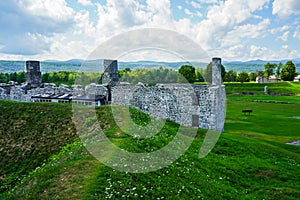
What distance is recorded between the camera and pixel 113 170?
13820mm

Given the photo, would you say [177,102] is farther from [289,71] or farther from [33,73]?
[289,71]

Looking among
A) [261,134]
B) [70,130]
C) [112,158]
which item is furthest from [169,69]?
[112,158]

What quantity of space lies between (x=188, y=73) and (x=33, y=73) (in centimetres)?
8701

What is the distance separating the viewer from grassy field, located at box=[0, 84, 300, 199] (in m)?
12.7

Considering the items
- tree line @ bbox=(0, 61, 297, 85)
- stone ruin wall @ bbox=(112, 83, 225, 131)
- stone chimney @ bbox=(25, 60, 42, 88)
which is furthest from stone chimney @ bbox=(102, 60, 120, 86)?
tree line @ bbox=(0, 61, 297, 85)

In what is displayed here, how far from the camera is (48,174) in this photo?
14.0 m

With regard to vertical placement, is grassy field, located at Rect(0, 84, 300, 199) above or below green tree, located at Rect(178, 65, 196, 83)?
below

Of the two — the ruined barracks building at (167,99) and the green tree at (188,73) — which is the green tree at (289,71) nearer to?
the green tree at (188,73)

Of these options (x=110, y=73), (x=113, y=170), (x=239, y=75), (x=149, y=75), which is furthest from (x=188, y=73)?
(x=113, y=170)


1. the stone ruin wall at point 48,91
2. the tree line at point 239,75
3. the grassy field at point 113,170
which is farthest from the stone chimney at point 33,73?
the tree line at point 239,75

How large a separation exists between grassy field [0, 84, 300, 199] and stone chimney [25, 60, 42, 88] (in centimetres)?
1068

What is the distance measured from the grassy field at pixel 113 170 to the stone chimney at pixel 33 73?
1068cm

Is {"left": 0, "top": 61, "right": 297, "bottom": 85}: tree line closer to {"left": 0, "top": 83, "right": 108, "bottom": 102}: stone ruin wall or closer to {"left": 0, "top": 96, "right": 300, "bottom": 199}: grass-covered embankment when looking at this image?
{"left": 0, "top": 83, "right": 108, "bottom": 102}: stone ruin wall

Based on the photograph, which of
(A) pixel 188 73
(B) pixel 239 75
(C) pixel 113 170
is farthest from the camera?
(B) pixel 239 75
